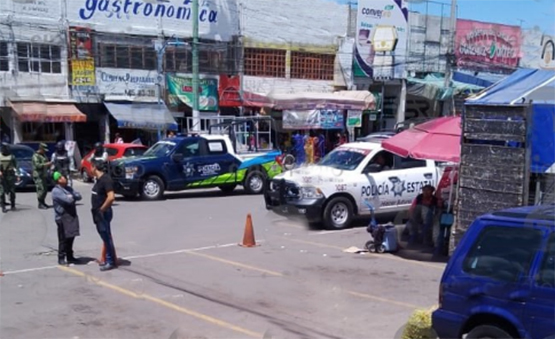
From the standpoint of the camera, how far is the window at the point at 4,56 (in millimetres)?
24156

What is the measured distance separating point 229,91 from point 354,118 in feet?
21.4

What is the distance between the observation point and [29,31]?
2466 cm

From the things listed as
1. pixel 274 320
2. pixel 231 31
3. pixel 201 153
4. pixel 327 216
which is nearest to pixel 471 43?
pixel 231 31

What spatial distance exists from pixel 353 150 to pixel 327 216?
5.85ft

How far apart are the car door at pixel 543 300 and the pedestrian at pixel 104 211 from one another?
647cm

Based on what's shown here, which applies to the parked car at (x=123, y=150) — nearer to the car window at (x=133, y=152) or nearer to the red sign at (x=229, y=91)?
the car window at (x=133, y=152)

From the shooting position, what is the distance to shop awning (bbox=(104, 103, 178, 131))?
26.2 m

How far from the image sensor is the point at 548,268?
489 centimetres

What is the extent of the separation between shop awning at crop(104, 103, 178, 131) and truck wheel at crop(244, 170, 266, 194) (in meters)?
8.09

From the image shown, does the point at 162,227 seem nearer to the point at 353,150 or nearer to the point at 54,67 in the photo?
the point at 353,150

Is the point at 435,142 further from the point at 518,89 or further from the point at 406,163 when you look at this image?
the point at 406,163

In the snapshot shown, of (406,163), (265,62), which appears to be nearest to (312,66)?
A: (265,62)

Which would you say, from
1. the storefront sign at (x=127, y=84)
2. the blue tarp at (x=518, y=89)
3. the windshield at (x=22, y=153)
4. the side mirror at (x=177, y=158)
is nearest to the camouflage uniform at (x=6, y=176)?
the side mirror at (x=177, y=158)

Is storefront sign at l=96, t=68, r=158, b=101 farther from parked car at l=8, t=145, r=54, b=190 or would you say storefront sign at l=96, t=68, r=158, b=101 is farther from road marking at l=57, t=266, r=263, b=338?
road marking at l=57, t=266, r=263, b=338
